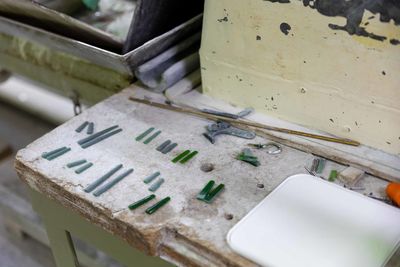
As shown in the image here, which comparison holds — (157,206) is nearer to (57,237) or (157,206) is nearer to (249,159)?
(249,159)

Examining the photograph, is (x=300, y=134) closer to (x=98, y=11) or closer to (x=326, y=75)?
(x=326, y=75)

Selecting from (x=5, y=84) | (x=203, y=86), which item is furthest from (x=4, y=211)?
(x=203, y=86)

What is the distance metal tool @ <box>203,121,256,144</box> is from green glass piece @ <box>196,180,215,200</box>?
0.41ft

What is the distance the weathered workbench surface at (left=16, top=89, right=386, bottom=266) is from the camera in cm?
85

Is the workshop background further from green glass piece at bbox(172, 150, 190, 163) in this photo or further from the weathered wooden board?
the weathered wooden board

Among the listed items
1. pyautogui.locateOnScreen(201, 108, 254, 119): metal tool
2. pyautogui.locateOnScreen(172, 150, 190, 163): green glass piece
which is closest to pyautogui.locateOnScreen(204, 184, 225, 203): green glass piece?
pyautogui.locateOnScreen(172, 150, 190, 163): green glass piece

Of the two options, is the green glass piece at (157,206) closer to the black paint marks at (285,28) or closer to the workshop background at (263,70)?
the workshop background at (263,70)

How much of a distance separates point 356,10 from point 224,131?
341 millimetres

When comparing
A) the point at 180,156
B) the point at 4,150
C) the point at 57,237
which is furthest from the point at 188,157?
the point at 4,150

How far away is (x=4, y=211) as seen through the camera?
1848mm

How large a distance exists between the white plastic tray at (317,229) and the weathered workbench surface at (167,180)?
3 centimetres

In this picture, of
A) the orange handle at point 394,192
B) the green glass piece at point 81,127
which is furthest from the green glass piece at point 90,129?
the orange handle at point 394,192

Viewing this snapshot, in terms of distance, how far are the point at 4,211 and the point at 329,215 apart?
1335 mm

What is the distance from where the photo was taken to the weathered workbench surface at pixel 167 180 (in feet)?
2.80
